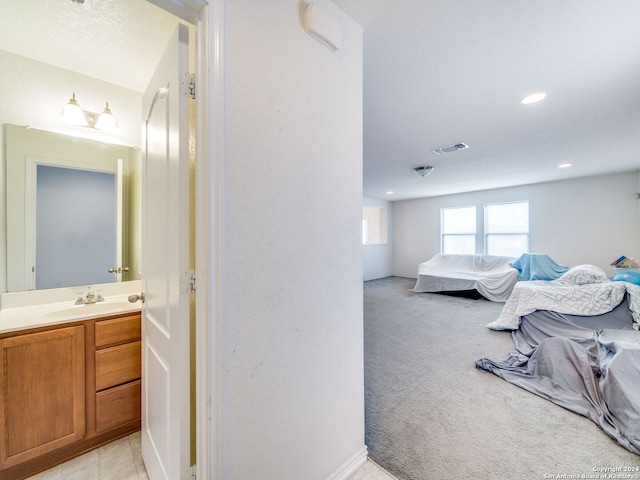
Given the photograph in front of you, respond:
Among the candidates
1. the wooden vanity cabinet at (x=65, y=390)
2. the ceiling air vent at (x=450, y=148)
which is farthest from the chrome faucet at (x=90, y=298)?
the ceiling air vent at (x=450, y=148)

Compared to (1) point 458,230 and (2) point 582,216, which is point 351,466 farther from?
(1) point 458,230

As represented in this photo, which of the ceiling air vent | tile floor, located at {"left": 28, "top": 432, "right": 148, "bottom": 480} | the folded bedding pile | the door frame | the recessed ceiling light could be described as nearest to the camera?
the door frame

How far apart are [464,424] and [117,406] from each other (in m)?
2.25

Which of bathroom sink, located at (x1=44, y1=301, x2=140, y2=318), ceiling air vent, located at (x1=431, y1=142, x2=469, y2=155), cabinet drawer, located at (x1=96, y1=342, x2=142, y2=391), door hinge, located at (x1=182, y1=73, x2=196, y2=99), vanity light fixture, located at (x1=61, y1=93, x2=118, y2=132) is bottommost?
cabinet drawer, located at (x1=96, y1=342, x2=142, y2=391)

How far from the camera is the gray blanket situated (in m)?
1.60

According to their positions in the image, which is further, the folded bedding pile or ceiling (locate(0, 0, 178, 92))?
the folded bedding pile

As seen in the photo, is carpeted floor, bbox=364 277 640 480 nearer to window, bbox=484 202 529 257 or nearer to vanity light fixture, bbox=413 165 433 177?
vanity light fixture, bbox=413 165 433 177

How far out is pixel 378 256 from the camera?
744 cm

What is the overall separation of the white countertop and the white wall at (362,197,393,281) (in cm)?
594

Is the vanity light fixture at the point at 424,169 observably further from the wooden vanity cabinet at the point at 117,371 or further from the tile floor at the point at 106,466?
the tile floor at the point at 106,466

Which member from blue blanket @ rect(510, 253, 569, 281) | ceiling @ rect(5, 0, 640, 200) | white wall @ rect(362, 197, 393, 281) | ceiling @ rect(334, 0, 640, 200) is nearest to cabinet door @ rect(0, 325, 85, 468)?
ceiling @ rect(5, 0, 640, 200)

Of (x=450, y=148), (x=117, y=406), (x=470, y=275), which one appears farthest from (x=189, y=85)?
(x=470, y=275)

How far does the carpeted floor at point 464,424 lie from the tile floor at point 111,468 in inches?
4.7

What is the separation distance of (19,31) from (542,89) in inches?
133
